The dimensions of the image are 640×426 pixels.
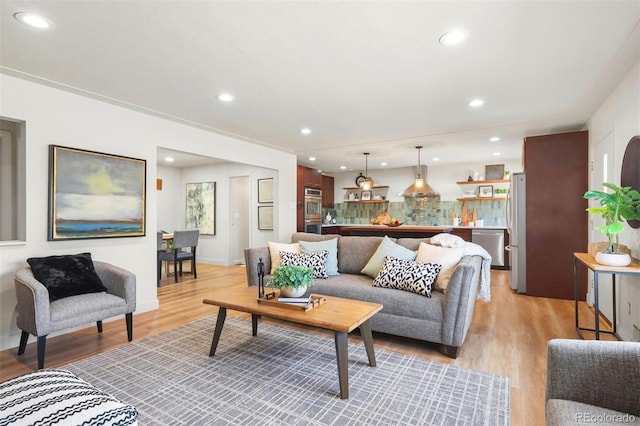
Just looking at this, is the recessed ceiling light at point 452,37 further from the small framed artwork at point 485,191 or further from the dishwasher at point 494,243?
the small framed artwork at point 485,191

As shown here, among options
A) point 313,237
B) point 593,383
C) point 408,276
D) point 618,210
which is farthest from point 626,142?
point 313,237

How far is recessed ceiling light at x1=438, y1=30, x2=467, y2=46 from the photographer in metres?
2.19

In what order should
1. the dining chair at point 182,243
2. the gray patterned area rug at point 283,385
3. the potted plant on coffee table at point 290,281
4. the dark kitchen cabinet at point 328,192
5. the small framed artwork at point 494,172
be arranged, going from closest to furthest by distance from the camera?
the gray patterned area rug at point 283,385 < the potted plant on coffee table at point 290,281 < the dining chair at point 182,243 < the small framed artwork at point 494,172 < the dark kitchen cabinet at point 328,192

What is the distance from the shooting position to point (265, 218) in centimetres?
731

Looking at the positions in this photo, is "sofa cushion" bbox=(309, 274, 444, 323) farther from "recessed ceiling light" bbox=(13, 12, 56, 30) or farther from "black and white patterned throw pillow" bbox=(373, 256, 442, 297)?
"recessed ceiling light" bbox=(13, 12, 56, 30)

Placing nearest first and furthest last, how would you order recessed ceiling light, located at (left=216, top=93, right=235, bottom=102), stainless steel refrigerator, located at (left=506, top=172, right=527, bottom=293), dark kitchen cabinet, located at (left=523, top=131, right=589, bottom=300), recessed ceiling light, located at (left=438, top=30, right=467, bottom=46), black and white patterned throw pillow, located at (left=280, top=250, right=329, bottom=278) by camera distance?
recessed ceiling light, located at (left=438, top=30, right=467, bottom=46) → recessed ceiling light, located at (left=216, top=93, right=235, bottom=102) → black and white patterned throw pillow, located at (left=280, top=250, right=329, bottom=278) → dark kitchen cabinet, located at (left=523, top=131, right=589, bottom=300) → stainless steel refrigerator, located at (left=506, top=172, right=527, bottom=293)

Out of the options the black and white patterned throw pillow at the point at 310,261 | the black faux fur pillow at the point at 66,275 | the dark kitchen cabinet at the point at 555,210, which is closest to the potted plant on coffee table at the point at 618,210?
the dark kitchen cabinet at the point at 555,210

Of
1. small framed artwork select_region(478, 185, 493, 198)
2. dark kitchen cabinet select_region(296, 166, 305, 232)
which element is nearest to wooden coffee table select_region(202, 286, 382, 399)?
dark kitchen cabinet select_region(296, 166, 305, 232)

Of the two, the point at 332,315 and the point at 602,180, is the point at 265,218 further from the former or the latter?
the point at 602,180

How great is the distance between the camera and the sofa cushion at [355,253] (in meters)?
3.78

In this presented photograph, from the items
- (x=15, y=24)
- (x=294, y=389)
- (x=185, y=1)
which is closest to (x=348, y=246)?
(x=294, y=389)

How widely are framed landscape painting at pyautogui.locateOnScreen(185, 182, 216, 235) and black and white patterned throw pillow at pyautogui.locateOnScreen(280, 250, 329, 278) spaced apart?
14.6 feet

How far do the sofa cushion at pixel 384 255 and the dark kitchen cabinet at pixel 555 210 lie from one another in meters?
2.40

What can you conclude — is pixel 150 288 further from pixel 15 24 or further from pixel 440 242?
pixel 440 242
